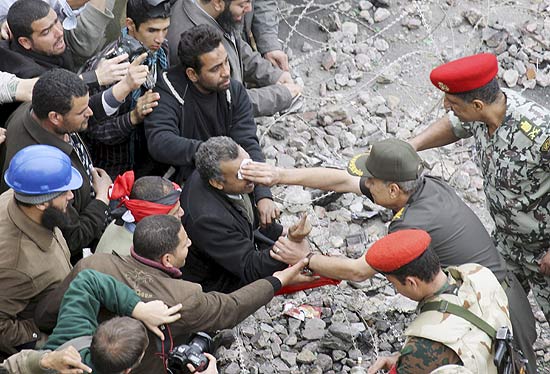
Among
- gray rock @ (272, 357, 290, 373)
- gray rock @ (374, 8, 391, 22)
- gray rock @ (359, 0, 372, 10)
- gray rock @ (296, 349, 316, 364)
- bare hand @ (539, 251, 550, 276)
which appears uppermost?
bare hand @ (539, 251, 550, 276)

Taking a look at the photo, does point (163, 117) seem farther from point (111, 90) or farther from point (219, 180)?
point (219, 180)

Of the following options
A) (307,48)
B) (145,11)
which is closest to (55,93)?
(145,11)

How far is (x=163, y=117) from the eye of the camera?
541 centimetres

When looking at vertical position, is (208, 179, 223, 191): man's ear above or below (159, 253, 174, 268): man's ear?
below

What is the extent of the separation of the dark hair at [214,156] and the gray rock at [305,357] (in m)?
1.45

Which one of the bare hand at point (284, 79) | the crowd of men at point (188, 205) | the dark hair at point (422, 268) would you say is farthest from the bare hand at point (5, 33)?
the dark hair at point (422, 268)

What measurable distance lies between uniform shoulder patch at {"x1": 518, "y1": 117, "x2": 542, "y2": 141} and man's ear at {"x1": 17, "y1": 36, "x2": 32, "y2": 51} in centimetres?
304

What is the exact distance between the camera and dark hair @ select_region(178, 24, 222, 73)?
535 centimetres

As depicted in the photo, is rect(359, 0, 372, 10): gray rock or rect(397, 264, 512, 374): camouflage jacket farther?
rect(359, 0, 372, 10): gray rock

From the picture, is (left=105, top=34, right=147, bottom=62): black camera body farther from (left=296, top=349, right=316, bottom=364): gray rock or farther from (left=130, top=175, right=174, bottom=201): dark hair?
(left=296, top=349, right=316, bottom=364): gray rock

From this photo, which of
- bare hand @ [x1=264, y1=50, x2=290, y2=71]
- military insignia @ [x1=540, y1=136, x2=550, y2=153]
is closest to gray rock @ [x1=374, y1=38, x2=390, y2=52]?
bare hand @ [x1=264, y1=50, x2=290, y2=71]

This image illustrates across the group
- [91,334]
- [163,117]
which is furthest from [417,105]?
[91,334]

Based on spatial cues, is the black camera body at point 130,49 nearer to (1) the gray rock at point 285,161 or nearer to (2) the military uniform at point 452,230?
(1) the gray rock at point 285,161

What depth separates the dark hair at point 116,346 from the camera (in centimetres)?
352
